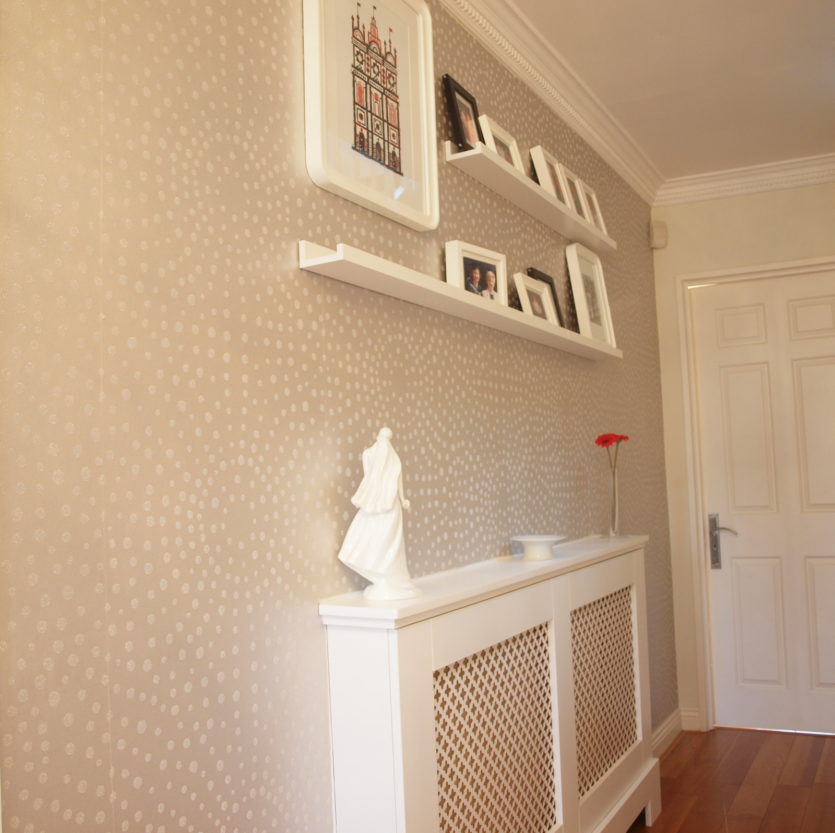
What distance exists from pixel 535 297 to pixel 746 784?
7.19 ft

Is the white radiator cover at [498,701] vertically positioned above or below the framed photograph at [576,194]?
below

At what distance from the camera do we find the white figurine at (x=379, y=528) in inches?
68.4

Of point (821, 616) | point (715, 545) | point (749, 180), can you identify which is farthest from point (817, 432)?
point (749, 180)

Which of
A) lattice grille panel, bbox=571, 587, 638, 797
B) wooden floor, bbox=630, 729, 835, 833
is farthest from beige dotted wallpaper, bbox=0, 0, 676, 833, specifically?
wooden floor, bbox=630, 729, 835, 833

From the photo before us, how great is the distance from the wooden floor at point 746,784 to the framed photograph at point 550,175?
230cm

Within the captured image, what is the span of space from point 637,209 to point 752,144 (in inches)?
23.6

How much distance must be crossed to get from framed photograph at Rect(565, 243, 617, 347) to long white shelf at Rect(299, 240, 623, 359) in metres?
0.35

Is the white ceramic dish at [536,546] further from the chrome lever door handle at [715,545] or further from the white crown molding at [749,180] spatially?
the white crown molding at [749,180]

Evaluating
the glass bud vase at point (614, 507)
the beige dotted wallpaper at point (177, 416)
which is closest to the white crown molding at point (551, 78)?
the beige dotted wallpaper at point (177, 416)

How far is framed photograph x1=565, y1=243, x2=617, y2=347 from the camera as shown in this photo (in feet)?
10.5

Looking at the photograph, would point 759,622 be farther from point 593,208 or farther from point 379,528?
point 379,528

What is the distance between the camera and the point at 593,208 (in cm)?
342

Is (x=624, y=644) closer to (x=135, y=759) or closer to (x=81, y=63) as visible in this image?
(x=135, y=759)

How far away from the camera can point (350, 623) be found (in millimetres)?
1700
